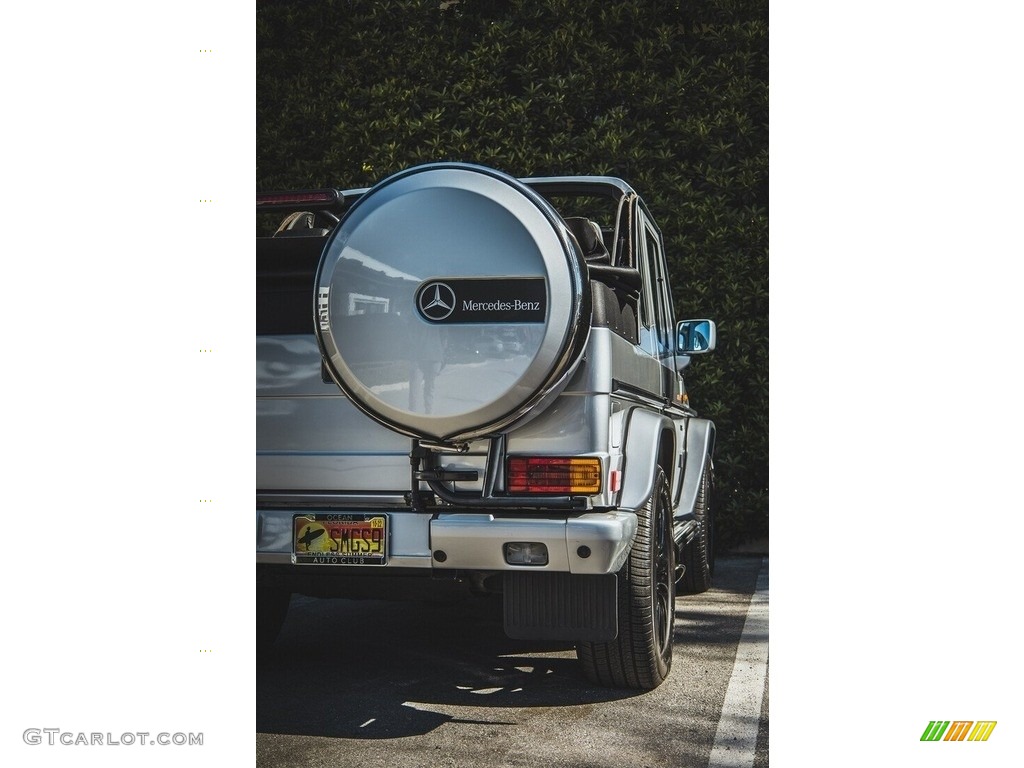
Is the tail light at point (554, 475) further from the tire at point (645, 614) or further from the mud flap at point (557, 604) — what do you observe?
the tire at point (645, 614)

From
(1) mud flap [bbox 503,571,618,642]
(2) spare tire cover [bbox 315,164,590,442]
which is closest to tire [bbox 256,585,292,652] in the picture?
(1) mud flap [bbox 503,571,618,642]

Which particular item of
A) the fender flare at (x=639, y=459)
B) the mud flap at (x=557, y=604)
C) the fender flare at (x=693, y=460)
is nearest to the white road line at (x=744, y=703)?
the mud flap at (x=557, y=604)

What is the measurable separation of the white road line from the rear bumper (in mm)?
703

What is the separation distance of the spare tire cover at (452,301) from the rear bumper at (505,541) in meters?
0.31

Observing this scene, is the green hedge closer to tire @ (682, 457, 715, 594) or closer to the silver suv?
tire @ (682, 457, 715, 594)

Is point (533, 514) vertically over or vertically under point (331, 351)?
under

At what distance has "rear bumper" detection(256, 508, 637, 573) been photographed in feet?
10.6

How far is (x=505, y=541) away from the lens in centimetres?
326

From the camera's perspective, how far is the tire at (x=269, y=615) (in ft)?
15.2
